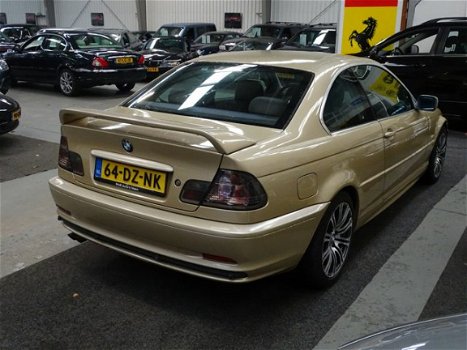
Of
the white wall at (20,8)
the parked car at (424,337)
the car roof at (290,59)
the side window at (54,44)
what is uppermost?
the white wall at (20,8)

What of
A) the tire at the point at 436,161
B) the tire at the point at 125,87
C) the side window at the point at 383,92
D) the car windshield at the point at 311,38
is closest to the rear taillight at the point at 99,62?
the tire at the point at 125,87

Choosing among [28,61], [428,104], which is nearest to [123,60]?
[28,61]

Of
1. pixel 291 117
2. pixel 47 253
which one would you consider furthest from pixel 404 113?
pixel 47 253

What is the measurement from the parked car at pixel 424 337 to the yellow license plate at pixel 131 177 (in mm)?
1331

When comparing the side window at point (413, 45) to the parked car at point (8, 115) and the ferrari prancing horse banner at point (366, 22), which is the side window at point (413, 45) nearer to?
the ferrari prancing horse banner at point (366, 22)

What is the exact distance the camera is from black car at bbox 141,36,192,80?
13.1m

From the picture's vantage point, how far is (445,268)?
11.4 feet

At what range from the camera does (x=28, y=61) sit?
11.7 m

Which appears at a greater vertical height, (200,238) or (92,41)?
(92,41)

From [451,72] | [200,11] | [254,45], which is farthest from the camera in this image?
[200,11]

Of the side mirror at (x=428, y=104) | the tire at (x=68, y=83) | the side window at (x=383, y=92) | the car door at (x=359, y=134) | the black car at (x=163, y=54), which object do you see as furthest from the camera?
the black car at (x=163, y=54)

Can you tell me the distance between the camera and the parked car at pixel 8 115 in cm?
643

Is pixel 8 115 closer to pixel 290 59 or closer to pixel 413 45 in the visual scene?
pixel 290 59

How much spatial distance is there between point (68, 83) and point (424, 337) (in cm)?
1076
